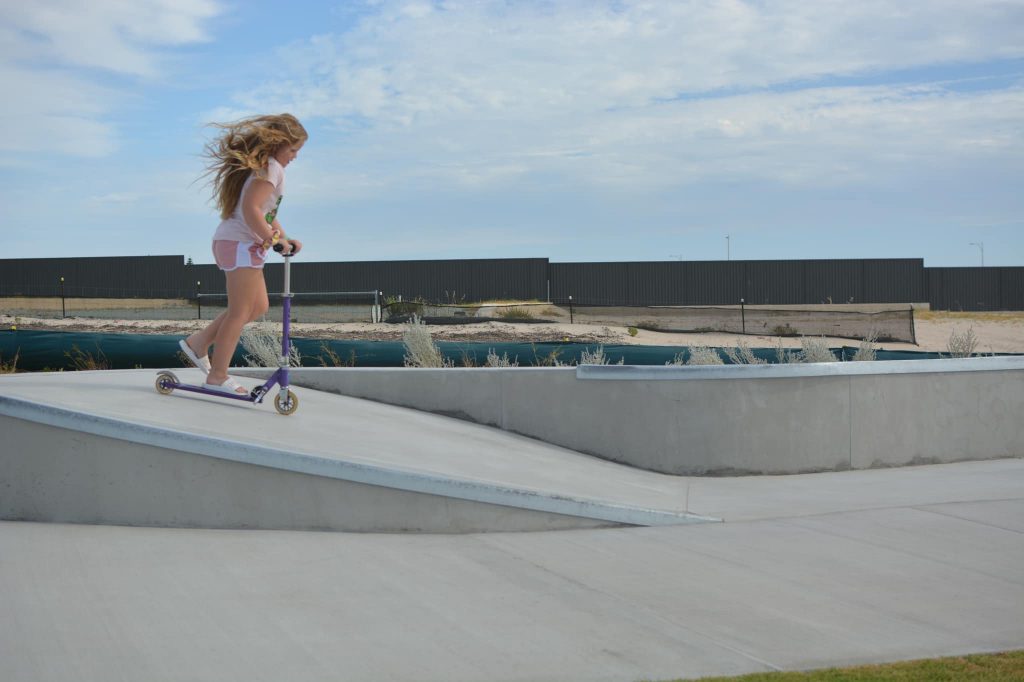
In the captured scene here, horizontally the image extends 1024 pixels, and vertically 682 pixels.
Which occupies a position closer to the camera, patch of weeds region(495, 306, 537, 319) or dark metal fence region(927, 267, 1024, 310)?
patch of weeds region(495, 306, 537, 319)

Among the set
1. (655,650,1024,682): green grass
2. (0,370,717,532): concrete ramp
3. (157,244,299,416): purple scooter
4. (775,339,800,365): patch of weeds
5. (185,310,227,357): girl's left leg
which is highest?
(185,310,227,357): girl's left leg

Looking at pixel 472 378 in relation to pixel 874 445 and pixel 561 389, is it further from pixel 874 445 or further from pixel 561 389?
pixel 874 445

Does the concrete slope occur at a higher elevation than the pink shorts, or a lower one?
lower

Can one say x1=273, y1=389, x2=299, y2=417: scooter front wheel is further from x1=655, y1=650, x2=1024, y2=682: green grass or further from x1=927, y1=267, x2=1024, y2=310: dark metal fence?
x1=927, y1=267, x2=1024, y2=310: dark metal fence

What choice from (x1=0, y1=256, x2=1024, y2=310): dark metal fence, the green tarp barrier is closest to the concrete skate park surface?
the green tarp barrier

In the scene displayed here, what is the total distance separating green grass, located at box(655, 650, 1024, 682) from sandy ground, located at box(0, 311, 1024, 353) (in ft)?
70.1

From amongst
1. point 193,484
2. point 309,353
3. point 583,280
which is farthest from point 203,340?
Result: point 583,280

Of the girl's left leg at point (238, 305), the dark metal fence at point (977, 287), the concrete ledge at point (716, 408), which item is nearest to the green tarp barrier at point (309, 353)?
the concrete ledge at point (716, 408)

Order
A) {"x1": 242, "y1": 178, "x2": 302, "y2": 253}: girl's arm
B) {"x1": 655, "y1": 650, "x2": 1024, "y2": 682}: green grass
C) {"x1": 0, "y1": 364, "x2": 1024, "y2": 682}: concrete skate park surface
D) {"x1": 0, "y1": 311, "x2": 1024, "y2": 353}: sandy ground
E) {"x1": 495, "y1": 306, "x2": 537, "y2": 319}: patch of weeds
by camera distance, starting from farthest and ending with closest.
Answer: {"x1": 495, "y1": 306, "x2": 537, "y2": 319}: patch of weeds < {"x1": 0, "y1": 311, "x2": 1024, "y2": 353}: sandy ground < {"x1": 242, "y1": 178, "x2": 302, "y2": 253}: girl's arm < {"x1": 0, "y1": 364, "x2": 1024, "y2": 682}: concrete skate park surface < {"x1": 655, "y1": 650, "x2": 1024, "y2": 682}: green grass

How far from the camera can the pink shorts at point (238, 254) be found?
8680 millimetres

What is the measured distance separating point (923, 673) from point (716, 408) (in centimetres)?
628

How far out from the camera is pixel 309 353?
24.4 m

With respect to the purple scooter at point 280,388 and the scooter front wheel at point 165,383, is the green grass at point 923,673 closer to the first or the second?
the purple scooter at point 280,388

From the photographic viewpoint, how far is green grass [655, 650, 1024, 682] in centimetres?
443
